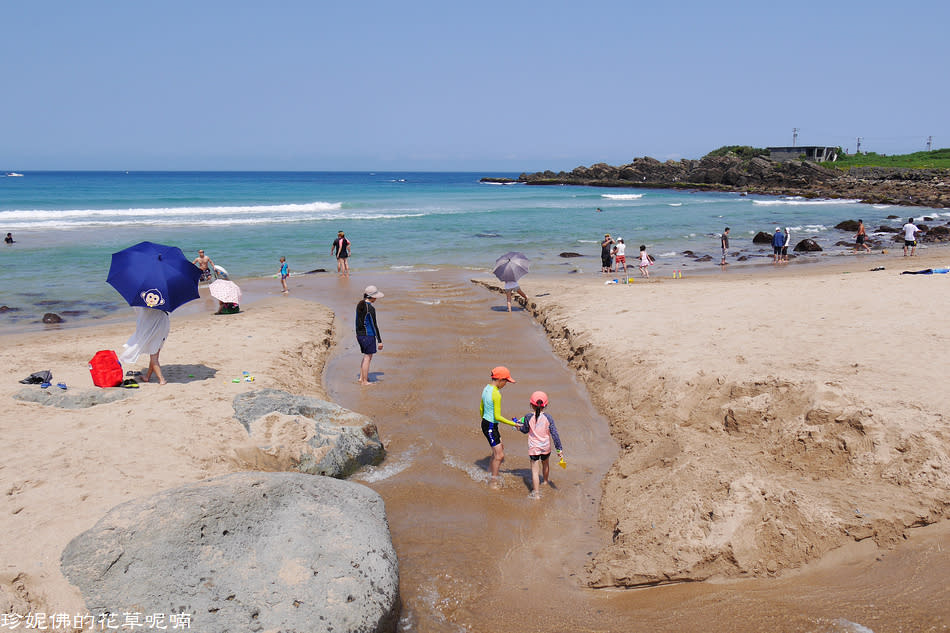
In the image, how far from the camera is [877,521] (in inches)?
223

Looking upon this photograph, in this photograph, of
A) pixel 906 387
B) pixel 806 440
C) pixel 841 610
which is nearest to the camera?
pixel 841 610

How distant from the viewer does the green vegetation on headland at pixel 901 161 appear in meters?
82.0

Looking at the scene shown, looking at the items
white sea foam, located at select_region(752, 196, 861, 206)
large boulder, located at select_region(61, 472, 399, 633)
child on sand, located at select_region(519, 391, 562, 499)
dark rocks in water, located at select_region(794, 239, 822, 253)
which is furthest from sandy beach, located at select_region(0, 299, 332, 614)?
white sea foam, located at select_region(752, 196, 861, 206)

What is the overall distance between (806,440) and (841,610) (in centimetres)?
228

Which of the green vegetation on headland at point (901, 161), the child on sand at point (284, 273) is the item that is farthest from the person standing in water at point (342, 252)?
the green vegetation on headland at point (901, 161)

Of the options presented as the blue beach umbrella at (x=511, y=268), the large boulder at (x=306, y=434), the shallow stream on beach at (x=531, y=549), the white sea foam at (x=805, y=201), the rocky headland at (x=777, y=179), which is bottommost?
the shallow stream on beach at (x=531, y=549)

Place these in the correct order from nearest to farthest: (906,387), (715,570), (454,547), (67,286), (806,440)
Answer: (715,570) → (454,547) → (806,440) → (906,387) → (67,286)

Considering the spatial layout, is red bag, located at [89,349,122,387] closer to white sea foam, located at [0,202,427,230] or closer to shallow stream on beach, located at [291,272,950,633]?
shallow stream on beach, located at [291,272,950,633]

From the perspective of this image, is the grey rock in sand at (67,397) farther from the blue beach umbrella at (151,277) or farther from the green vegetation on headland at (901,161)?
the green vegetation on headland at (901,161)

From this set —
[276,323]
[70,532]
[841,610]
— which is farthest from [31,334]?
[841,610]

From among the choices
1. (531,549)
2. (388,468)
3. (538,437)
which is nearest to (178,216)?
(388,468)

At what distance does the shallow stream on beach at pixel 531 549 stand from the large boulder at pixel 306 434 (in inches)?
13.4

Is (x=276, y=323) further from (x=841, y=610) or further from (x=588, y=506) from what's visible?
(x=841, y=610)

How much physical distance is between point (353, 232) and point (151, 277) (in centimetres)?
2904
